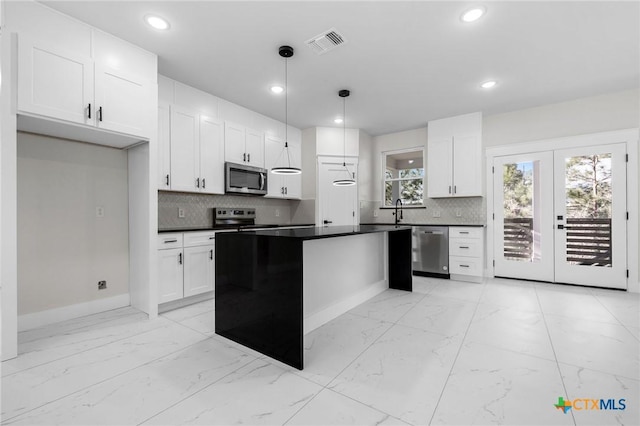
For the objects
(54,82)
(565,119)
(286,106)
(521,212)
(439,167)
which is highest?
(286,106)

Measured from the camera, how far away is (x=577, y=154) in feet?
13.6

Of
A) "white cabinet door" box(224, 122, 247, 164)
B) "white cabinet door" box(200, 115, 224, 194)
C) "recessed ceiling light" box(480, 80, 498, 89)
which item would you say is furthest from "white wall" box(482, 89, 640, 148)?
"white cabinet door" box(200, 115, 224, 194)

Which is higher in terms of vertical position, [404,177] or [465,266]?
[404,177]

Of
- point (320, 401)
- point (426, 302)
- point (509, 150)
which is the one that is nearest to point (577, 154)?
point (509, 150)

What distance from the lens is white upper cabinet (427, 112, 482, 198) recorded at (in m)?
4.72

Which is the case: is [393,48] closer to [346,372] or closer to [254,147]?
[254,147]

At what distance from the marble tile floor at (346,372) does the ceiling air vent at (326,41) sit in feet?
8.93

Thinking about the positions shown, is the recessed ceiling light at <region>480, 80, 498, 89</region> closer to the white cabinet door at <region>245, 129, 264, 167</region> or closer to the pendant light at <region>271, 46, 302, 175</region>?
the pendant light at <region>271, 46, 302, 175</region>

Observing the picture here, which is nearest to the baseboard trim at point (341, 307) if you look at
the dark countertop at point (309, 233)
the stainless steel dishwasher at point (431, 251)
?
the dark countertop at point (309, 233)

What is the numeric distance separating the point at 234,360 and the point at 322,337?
0.75 metres

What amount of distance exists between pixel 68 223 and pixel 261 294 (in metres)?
2.29

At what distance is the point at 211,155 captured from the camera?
3939mm

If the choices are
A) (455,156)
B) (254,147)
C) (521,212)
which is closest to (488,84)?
(455,156)

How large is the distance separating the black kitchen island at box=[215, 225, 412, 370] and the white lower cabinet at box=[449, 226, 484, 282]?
78.6 inches
